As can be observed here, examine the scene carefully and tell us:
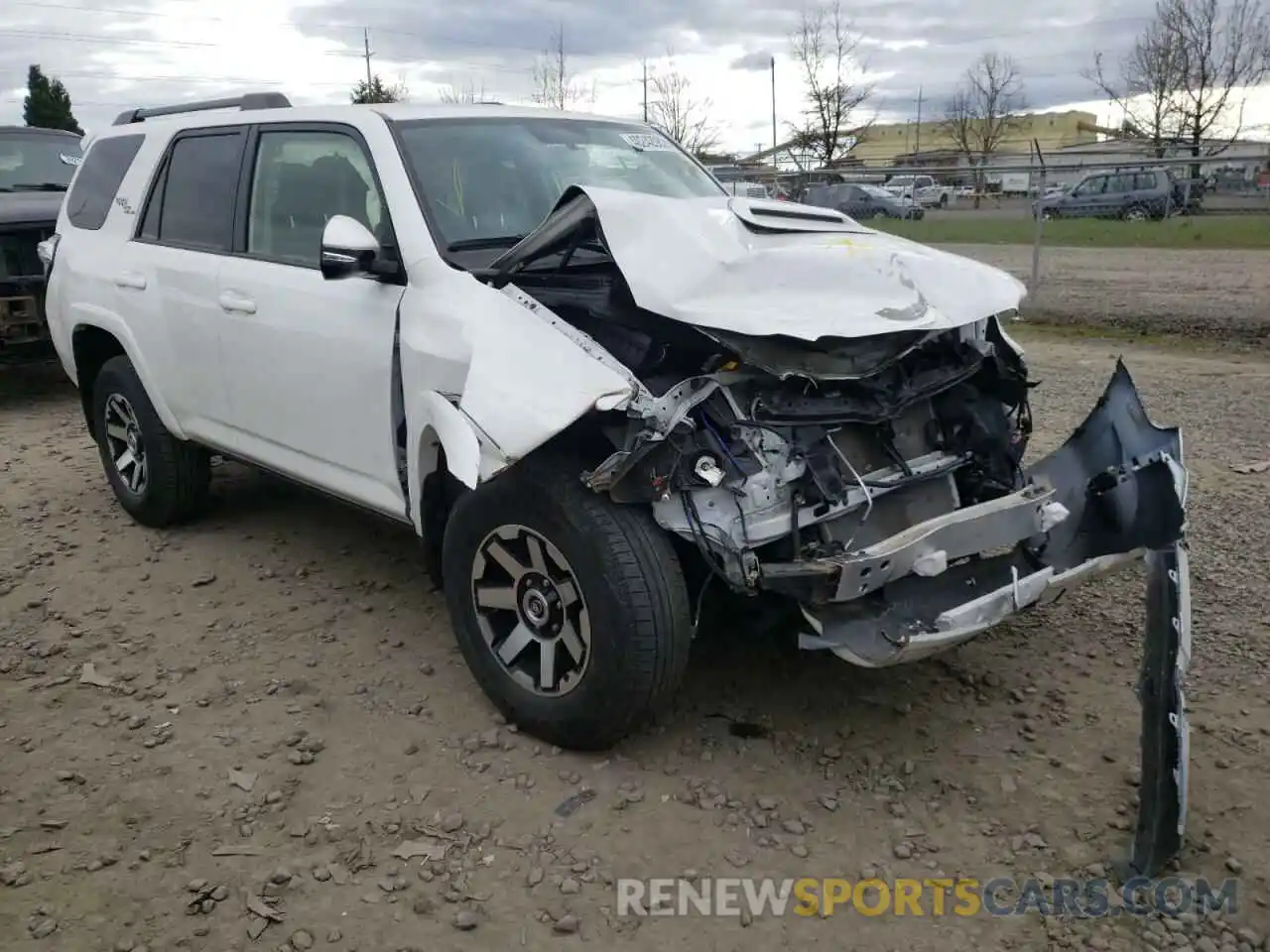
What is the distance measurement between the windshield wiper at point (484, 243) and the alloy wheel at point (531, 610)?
1022 mm

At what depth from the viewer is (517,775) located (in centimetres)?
332

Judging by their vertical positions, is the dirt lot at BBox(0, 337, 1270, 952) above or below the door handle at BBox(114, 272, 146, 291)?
below

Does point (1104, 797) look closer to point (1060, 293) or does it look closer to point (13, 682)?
point (13, 682)

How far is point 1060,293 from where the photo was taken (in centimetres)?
1302

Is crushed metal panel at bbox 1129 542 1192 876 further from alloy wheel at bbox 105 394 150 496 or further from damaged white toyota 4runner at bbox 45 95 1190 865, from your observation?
alloy wheel at bbox 105 394 150 496

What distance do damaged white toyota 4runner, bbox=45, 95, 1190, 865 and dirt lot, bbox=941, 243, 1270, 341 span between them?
7.84m

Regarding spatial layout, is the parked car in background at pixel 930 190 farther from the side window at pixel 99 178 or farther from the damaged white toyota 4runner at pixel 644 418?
the damaged white toyota 4runner at pixel 644 418

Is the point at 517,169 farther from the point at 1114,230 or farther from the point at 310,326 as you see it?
the point at 1114,230

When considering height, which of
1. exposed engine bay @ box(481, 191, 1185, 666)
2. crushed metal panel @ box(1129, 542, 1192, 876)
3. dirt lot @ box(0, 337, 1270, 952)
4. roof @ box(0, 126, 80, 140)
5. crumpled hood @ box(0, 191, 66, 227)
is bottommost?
dirt lot @ box(0, 337, 1270, 952)

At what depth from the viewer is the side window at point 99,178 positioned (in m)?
5.34

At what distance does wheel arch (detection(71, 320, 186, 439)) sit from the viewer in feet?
16.6

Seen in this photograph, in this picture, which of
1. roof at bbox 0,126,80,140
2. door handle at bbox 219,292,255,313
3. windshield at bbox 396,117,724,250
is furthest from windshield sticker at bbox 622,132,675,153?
roof at bbox 0,126,80,140

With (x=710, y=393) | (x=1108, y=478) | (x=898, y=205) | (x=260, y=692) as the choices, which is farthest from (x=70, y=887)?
(x=898, y=205)

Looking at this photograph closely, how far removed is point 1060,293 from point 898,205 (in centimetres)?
1105
